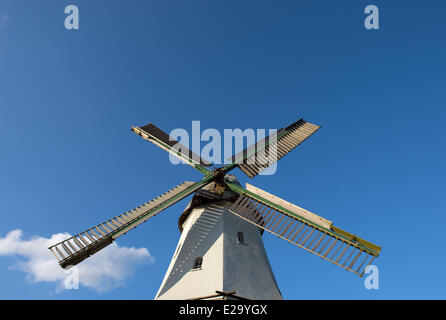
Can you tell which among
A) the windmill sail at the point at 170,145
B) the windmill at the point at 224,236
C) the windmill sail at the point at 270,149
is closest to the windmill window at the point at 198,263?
the windmill at the point at 224,236

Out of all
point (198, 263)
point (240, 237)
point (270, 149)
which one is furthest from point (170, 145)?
point (198, 263)

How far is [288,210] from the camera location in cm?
1027

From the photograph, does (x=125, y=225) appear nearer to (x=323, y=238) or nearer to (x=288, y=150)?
(x=323, y=238)

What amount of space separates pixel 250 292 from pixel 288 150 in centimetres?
717

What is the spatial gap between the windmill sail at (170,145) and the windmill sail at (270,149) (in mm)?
1589

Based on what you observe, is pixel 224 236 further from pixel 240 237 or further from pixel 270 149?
pixel 270 149

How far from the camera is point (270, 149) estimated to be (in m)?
13.6

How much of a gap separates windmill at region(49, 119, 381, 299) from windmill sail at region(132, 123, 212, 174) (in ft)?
0.34

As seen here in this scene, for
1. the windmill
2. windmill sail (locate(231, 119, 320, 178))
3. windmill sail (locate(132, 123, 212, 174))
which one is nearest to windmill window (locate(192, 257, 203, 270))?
the windmill

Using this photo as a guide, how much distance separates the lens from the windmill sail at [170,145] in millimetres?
13459

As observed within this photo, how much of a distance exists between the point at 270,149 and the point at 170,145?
497 centimetres

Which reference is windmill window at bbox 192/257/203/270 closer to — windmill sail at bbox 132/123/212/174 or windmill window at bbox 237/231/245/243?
windmill window at bbox 237/231/245/243

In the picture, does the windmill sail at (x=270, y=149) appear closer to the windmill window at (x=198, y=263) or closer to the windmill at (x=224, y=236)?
the windmill at (x=224, y=236)
